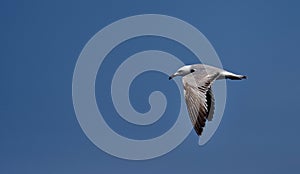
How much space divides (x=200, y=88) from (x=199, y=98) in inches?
12.8

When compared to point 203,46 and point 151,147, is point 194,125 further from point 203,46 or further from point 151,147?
point 151,147

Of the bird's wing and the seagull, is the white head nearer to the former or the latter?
the seagull

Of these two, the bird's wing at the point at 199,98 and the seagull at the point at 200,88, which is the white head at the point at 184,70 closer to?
the seagull at the point at 200,88

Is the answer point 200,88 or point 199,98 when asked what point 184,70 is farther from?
point 199,98

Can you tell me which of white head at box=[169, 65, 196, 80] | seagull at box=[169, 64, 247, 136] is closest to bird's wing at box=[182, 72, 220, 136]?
seagull at box=[169, 64, 247, 136]

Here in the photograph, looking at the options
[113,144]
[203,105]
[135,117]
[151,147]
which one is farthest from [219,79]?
Answer: [113,144]

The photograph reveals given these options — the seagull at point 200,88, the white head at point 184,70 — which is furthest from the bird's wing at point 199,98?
the white head at point 184,70

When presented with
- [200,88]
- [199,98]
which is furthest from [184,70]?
[199,98]

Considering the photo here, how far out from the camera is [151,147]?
508 inches

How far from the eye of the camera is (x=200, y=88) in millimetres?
9703

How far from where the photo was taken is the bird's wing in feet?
30.0

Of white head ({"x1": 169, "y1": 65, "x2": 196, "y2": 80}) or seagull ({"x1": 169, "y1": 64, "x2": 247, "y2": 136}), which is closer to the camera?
seagull ({"x1": 169, "y1": 64, "x2": 247, "y2": 136})

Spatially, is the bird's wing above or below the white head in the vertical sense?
below

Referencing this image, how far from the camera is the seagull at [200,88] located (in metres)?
9.18
